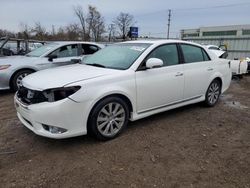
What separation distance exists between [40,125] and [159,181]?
173 centimetres

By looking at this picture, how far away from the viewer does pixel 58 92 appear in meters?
3.30

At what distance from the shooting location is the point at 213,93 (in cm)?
560

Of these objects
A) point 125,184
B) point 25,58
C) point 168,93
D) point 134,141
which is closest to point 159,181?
point 125,184

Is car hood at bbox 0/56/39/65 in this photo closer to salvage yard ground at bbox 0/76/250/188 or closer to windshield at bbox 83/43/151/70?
salvage yard ground at bbox 0/76/250/188

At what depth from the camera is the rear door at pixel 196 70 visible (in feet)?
15.8

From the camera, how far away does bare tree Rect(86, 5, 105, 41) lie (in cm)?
4325

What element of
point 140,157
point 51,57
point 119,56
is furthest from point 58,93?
point 51,57

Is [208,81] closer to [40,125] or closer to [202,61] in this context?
[202,61]

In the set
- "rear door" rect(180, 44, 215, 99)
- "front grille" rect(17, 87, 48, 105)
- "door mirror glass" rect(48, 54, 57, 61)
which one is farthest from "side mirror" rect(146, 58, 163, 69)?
"door mirror glass" rect(48, 54, 57, 61)

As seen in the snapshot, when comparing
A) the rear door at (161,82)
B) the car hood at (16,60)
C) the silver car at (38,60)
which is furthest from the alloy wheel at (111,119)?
the car hood at (16,60)

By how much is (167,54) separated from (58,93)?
2243 mm

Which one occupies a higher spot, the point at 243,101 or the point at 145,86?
the point at 145,86

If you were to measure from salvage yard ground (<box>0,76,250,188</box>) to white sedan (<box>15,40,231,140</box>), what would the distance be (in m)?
0.30

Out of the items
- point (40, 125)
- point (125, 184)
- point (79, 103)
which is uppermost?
point (79, 103)
